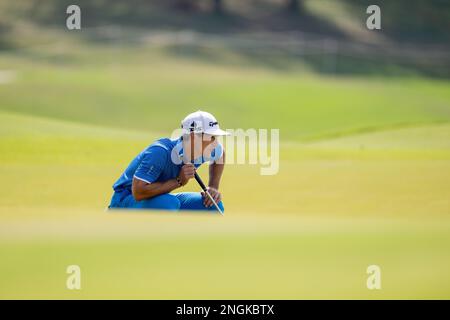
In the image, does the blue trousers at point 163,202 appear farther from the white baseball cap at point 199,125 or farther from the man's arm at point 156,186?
the white baseball cap at point 199,125

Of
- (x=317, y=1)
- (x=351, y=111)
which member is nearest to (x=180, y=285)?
(x=351, y=111)

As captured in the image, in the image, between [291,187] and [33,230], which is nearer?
[33,230]

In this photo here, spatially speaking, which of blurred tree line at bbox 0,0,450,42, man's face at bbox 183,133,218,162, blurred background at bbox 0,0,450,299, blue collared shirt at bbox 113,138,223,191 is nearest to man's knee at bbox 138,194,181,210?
blue collared shirt at bbox 113,138,223,191

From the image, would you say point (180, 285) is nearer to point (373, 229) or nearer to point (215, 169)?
point (373, 229)

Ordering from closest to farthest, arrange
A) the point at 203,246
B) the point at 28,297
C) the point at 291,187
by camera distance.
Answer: the point at 28,297 → the point at 203,246 → the point at 291,187

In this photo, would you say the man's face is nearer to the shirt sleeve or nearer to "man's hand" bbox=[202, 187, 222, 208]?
the shirt sleeve

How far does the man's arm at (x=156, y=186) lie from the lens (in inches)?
300

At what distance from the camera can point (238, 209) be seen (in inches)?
367

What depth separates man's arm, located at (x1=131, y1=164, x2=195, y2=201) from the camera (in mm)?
7621

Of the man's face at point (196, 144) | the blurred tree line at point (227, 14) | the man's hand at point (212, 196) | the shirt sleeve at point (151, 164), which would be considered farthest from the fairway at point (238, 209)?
the blurred tree line at point (227, 14)

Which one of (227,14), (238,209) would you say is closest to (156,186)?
(238,209)

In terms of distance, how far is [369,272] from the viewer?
188 inches

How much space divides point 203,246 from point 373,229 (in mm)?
1214

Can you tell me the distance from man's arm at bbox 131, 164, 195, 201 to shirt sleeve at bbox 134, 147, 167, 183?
0.04 metres
